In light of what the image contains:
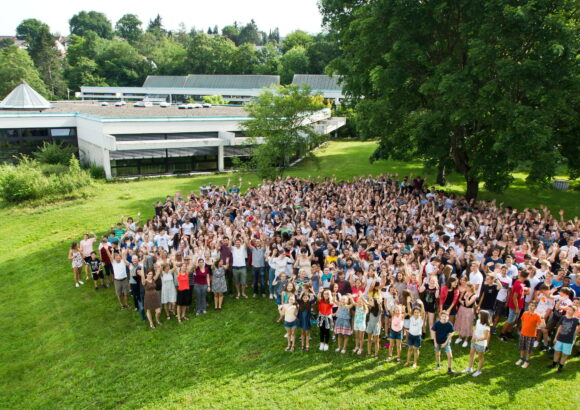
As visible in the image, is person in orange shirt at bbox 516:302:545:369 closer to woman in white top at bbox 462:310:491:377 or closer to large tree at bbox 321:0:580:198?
woman in white top at bbox 462:310:491:377

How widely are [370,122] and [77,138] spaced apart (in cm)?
2570

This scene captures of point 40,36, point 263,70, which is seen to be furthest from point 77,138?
point 40,36

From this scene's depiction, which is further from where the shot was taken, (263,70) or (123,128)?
(263,70)

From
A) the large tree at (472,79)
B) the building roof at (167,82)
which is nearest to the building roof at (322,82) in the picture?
the building roof at (167,82)

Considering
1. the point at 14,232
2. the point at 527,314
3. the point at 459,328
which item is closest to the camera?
the point at 527,314

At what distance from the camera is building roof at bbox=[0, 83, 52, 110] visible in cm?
3512

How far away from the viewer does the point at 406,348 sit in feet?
30.2

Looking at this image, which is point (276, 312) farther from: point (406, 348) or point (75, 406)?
point (75, 406)

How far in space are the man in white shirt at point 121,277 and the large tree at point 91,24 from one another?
151 m

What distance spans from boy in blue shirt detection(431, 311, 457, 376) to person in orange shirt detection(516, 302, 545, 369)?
1509mm

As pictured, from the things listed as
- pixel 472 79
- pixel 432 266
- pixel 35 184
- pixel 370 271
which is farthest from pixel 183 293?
pixel 35 184

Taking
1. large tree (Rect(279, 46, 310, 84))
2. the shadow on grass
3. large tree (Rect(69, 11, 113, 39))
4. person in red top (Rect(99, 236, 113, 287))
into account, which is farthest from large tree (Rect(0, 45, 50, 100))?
large tree (Rect(69, 11, 113, 39))

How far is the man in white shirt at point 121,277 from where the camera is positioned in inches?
447

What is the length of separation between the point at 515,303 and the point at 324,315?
14.0 ft
